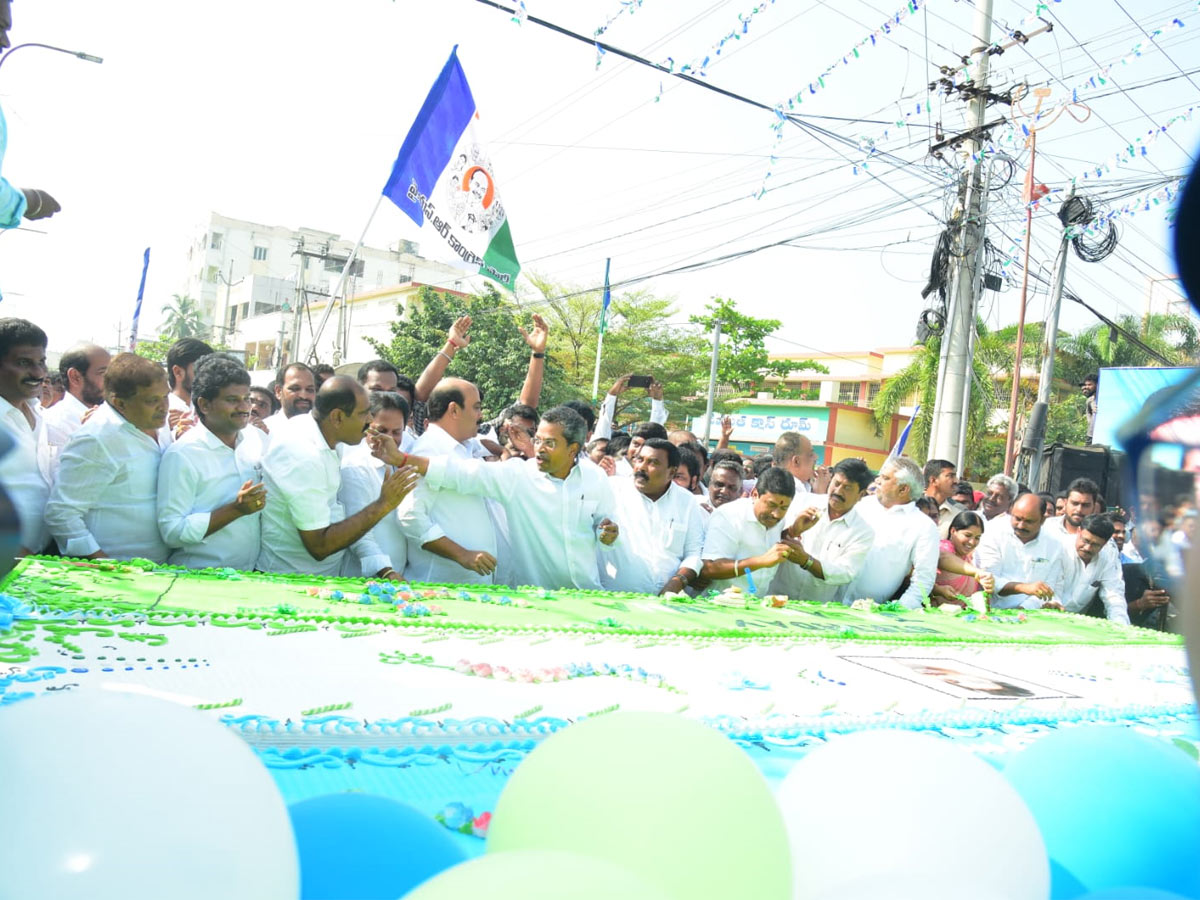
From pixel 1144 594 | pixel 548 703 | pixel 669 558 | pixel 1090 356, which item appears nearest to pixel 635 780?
pixel 548 703

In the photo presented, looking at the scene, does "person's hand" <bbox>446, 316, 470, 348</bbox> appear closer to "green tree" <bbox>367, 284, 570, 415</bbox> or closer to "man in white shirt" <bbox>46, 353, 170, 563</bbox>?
"man in white shirt" <bbox>46, 353, 170, 563</bbox>

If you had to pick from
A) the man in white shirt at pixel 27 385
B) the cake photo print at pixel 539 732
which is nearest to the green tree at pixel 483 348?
the man in white shirt at pixel 27 385

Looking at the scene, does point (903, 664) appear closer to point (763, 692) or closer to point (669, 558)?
point (763, 692)

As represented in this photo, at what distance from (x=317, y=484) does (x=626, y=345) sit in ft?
85.7

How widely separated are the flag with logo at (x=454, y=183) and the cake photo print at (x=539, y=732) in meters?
3.73

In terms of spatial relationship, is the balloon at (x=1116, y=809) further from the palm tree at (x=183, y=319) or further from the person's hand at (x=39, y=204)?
the palm tree at (x=183, y=319)

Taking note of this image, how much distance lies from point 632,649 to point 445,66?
5.38 m

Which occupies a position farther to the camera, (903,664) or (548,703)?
(903,664)

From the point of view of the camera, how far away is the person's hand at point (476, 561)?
4465 mm

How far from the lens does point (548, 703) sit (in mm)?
2434

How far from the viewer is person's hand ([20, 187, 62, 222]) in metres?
3.28

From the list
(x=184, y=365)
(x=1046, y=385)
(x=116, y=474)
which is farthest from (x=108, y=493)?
(x=1046, y=385)

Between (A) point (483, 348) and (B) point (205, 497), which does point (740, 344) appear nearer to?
(A) point (483, 348)

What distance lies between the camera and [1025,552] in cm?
670
